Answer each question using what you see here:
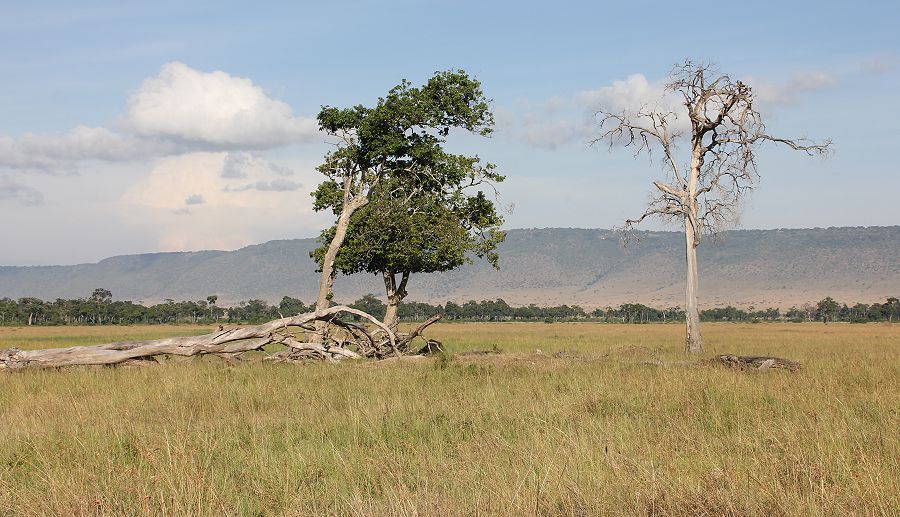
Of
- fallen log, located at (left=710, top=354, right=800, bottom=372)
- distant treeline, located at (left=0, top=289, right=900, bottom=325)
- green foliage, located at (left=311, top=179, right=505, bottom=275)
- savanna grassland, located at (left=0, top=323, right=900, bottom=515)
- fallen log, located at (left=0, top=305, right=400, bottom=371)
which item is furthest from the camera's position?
distant treeline, located at (left=0, top=289, right=900, bottom=325)

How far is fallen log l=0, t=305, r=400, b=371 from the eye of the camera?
1973cm

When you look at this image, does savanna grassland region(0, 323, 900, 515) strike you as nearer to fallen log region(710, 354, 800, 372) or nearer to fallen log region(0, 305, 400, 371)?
fallen log region(710, 354, 800, 372)

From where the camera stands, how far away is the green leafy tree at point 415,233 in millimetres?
30203

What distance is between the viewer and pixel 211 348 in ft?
68.2

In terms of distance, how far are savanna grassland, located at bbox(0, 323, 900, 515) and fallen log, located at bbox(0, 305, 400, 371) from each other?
10.5 ft

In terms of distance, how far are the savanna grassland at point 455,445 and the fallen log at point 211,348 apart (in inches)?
127

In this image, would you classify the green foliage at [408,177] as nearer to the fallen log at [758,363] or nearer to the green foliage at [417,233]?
the green foliage at [417,233]

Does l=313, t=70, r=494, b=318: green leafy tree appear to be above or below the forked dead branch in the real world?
above

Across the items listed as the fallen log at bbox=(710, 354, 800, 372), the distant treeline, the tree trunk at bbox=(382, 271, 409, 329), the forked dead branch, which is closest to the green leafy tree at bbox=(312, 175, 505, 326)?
the tree trunk at bbox=(382, 271, 409, 329)

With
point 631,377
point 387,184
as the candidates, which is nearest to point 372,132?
point 387,184

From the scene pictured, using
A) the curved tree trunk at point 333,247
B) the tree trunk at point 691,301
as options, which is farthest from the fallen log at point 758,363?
the curved tree trunk at point 333,247

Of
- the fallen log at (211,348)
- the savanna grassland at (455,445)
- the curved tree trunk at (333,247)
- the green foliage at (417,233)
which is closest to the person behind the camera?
the savanna grassland at (455,445)

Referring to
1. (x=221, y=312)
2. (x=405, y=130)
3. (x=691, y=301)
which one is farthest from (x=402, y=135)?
(x=221, y=312)

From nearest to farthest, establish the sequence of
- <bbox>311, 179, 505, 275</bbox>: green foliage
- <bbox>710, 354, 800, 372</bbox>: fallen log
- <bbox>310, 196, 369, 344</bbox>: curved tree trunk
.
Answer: <bbox>710, 354, 800, 372</bbox>: fallen log < <bbox>310, 196, 369, 344</bbox>: curved tree trunk < <bbox>311, 179, 505, 275</bbox>: green foliage
